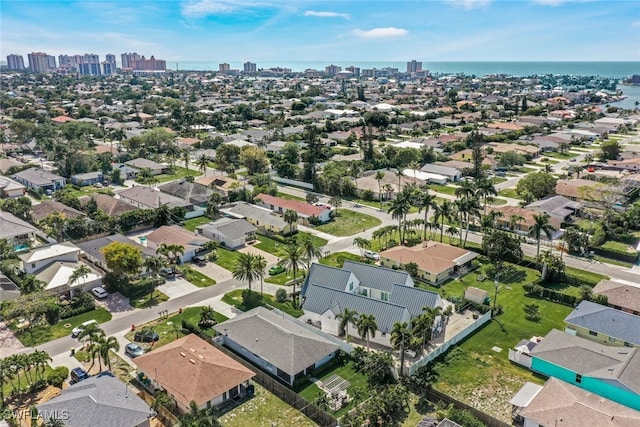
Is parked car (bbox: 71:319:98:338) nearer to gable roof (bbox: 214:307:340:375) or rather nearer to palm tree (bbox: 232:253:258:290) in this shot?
gable roof (bbox: 214:307:340:375)

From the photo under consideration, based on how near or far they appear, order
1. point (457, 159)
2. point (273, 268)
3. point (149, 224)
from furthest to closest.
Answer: point (457, 159) → point (149, 224) → point (273, 268)

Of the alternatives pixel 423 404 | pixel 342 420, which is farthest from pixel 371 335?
pixel 342 420

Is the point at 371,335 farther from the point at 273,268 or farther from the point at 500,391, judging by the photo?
the point at 273,268

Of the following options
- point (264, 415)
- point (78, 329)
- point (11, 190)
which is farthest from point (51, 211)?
point (264, 415)

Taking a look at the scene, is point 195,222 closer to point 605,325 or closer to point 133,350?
point 133,350

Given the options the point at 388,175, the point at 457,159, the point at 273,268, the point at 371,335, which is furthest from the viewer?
the point at 457,159

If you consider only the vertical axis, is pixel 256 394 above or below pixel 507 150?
below

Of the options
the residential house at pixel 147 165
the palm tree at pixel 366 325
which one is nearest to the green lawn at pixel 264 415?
the palm tree at pixel 366 325
